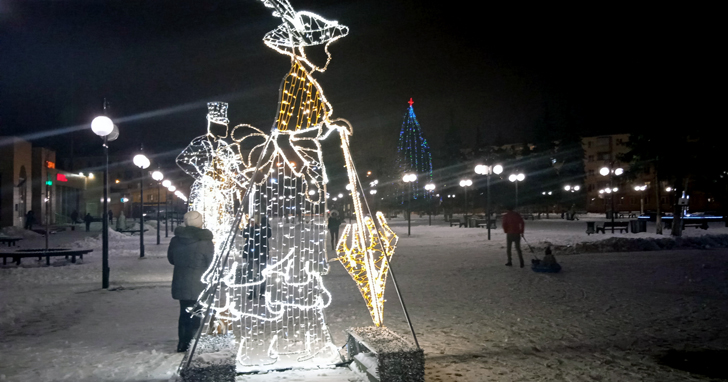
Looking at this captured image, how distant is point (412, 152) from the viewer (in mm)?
61562

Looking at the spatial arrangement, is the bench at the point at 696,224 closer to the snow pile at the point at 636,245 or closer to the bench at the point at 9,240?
the snow pile at the point at 636,245

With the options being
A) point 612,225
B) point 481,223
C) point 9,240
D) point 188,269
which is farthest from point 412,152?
point 188,269

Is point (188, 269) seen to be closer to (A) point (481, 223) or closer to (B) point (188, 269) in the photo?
(B) point (188, 269)

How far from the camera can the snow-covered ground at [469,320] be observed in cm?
579

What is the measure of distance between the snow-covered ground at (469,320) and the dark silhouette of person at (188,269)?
37 centimetres

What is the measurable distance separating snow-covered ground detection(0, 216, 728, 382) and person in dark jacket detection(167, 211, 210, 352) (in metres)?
0.37

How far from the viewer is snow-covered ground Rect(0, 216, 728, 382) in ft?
19.0

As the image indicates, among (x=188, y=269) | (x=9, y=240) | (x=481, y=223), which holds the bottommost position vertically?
(x=9, y=240)

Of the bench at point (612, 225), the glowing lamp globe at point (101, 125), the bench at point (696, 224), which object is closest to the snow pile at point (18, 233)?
the glowing lamp globe at point (101, 125)

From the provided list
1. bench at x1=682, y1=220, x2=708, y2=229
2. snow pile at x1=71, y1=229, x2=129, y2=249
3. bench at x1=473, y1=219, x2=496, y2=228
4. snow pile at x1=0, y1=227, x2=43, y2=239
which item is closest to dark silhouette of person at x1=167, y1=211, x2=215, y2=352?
snow pile at x1=71, y1=229, x2=129, y2=249

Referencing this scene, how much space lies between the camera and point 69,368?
588 centimetres

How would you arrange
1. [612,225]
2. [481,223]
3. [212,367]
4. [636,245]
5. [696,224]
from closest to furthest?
[212,367], [636,245], [612,225], [696,224], [481,223]

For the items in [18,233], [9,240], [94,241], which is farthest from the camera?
[18,233]

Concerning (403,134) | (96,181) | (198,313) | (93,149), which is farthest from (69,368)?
(93,149)
